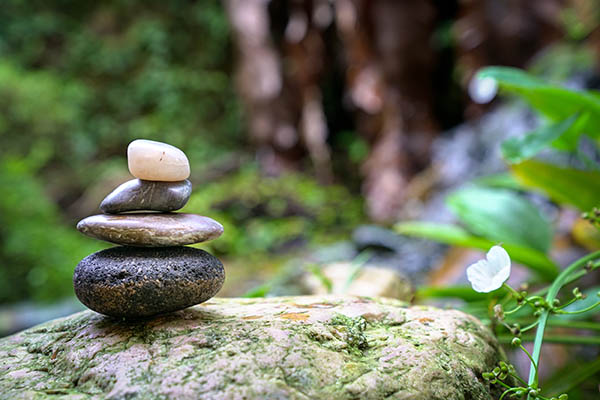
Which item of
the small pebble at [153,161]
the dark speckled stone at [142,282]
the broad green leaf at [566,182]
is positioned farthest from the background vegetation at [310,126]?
the small pebble at [153,161]

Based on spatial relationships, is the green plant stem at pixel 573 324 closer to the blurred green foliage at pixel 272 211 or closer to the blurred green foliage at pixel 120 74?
the blurred green foliage at pixel 272 211

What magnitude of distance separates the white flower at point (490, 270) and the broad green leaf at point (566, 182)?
83 centimetres

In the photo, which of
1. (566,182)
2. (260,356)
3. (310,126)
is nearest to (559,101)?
(566,182)

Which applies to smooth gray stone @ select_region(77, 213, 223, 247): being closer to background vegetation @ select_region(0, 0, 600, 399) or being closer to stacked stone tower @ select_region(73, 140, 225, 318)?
stacked stone tower @ select_region(73, 140, 225, 318)

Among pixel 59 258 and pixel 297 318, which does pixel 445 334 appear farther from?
pixel 59 258

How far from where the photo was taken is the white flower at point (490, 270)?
77 centimetres

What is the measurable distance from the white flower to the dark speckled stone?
563mm

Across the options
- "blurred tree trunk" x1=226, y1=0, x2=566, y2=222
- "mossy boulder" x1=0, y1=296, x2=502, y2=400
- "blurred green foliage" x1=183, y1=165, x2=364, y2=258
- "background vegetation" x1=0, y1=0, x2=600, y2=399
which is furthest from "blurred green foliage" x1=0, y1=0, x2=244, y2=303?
"mossy boulder" x1=0, y1=296, x2=502, y2=400

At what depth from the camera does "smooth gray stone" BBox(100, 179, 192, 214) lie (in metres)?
1.00

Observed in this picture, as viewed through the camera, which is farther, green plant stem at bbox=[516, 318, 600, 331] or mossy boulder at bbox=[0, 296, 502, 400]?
green plant stem at bbox=[516, 318, 600, 331]

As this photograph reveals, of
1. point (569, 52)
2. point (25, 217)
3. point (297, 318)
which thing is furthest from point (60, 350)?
point (25, 217)

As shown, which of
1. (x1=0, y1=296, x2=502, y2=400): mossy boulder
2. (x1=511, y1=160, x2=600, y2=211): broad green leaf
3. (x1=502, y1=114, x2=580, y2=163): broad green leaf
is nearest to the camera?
(x1=0, y1=296, x2=502, y2=400): mossy boulder

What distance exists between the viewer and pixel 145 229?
927 mm

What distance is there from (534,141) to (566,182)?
0.33 m
